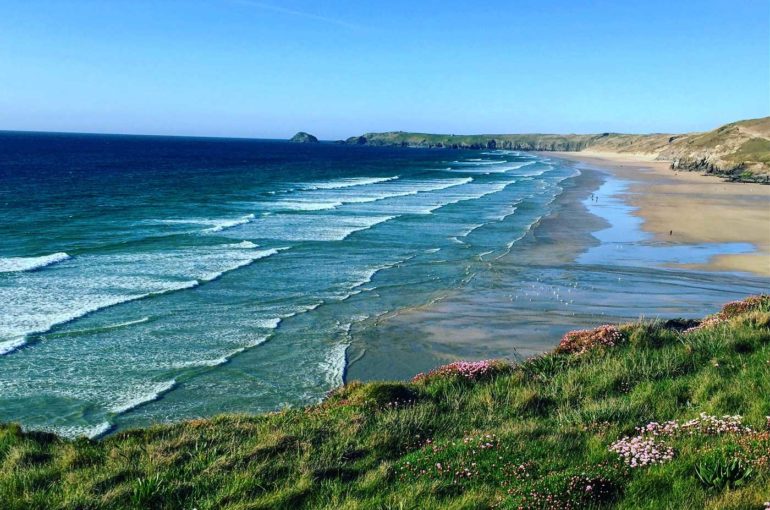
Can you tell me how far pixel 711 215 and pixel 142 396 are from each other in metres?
42.1

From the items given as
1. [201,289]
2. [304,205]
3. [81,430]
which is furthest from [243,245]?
[81,430]

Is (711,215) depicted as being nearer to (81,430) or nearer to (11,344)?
(11,344)

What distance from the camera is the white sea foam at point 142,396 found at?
1300 centimetres

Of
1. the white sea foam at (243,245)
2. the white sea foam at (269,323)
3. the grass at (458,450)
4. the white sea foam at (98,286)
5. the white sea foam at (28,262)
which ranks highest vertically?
the grass at (458,450)

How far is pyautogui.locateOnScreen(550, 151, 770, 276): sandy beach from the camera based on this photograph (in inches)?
1181

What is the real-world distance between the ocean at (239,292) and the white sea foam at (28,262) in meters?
0.11

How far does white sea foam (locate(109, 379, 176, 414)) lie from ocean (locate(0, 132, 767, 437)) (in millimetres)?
48

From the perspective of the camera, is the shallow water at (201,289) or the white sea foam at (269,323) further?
the white sea foam at (269,323)

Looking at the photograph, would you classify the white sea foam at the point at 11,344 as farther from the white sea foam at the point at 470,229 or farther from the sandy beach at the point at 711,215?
the sandy beach at the point at 711,215

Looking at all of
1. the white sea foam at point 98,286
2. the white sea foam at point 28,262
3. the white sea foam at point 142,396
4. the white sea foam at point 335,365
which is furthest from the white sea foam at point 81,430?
the white sea foam at point 28,262

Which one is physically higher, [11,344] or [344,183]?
[344,183]

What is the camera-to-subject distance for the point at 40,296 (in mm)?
21109

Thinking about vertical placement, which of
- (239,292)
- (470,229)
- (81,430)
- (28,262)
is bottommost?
(81,430)

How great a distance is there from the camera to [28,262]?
26.6 metres
